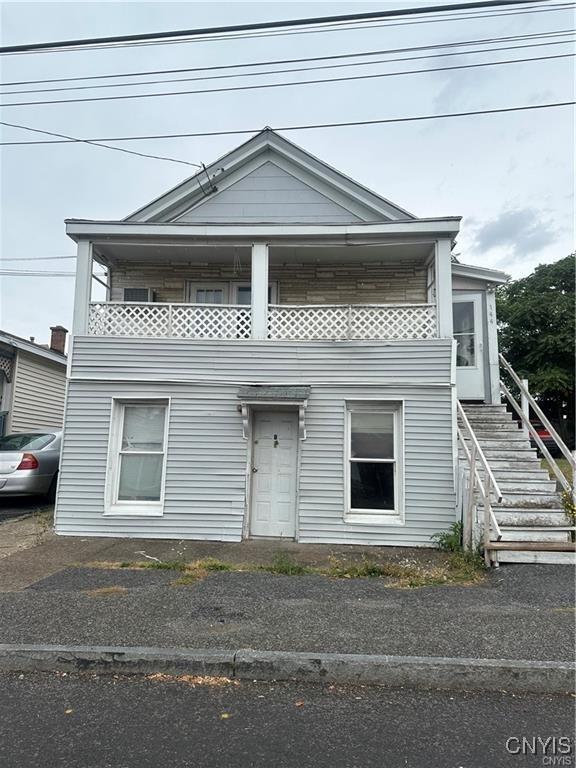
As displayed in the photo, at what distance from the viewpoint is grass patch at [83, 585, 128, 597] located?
5.21 m

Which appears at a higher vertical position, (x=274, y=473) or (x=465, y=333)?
(x=465, y=333)

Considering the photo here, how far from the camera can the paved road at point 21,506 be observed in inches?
378

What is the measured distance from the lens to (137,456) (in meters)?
8.33

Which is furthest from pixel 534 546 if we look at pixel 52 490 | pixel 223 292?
pixel 52 490

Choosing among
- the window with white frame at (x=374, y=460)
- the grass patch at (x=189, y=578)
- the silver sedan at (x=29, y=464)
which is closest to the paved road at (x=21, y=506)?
the silver sedan at (x=29, y=464)

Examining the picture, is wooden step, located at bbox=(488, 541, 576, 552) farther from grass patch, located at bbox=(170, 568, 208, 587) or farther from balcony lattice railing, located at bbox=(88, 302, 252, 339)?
balcony lattice railing, located at bbox=(88, 302, 252, 339)

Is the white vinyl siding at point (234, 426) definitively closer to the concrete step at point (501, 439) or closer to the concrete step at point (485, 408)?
the concrete step at point (501, 439)

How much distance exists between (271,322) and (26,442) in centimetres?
574

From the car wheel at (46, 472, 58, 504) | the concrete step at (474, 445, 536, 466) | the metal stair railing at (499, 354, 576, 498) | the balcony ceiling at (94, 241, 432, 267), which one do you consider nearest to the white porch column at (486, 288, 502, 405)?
the metal stair railing at (499, 354, 576, 498)

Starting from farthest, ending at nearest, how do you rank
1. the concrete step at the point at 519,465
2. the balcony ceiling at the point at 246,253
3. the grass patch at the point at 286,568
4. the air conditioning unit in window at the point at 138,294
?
the air conditioning unit in window at the point at 138,294 → the balcony ceiling at the point at 246,253 → the concrete step at the point at 519,465 → the grass patch at the point at 286,568

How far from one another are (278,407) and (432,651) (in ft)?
16.0

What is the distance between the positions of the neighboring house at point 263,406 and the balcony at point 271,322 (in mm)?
31

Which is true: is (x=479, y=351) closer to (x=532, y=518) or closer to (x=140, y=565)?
(x=532, y=518)

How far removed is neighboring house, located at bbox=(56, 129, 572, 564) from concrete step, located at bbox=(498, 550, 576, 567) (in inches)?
56.4
